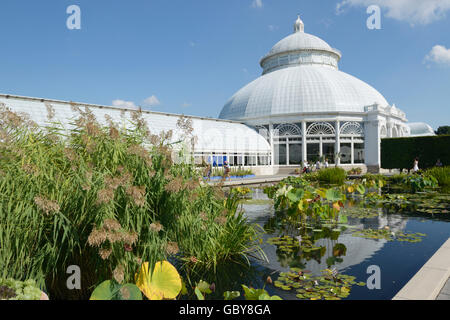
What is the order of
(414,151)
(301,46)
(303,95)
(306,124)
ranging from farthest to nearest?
(301,46), (303,95), (306,124), (414,151)

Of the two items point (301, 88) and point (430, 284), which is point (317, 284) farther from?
point (301, 88)

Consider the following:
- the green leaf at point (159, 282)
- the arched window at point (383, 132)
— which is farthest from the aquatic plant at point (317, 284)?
the arched window at point (383, 132)

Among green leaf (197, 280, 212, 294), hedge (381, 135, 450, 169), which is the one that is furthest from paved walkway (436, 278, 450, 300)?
hedge (381, 135, 450, 169)

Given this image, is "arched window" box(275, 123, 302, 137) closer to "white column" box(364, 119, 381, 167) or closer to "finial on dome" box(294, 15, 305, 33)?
"white column" box(364, 119, 381, 167)

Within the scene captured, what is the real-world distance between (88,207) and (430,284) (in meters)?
4.03

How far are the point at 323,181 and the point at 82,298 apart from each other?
15.3 meters

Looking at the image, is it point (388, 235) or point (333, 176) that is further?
point (333, 176)

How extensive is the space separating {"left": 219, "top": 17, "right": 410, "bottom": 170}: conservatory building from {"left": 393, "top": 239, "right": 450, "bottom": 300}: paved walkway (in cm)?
3068

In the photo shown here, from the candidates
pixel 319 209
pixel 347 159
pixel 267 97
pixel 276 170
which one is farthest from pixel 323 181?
pixel 267 97

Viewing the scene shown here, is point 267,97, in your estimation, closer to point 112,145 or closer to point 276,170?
point 276,170

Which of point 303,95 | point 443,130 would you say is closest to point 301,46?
point 303,95

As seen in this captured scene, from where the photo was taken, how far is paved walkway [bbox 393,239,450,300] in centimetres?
305

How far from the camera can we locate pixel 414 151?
87.7ft

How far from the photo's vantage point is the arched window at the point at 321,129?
34.6m
